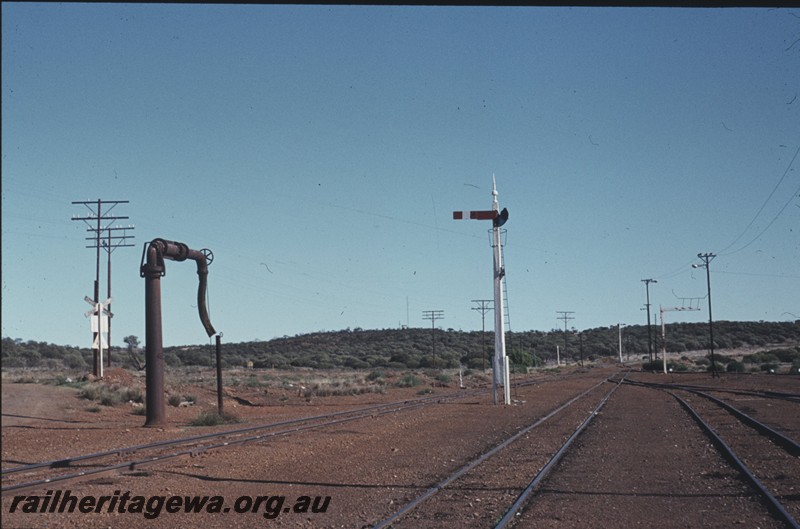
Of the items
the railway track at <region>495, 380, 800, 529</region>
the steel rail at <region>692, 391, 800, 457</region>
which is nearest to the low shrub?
the railway track at <region>495, 380, 800, 529</region>

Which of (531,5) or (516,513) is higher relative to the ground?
(531,5)

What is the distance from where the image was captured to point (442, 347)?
5758 inches

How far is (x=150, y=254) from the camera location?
22.6 meters

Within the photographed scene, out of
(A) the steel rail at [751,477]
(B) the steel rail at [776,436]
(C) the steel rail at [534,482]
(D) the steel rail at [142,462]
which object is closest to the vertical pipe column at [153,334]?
(D) the steel rail at [142,462]

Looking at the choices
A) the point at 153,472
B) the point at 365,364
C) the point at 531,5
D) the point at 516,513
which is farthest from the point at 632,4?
the point at 365,364

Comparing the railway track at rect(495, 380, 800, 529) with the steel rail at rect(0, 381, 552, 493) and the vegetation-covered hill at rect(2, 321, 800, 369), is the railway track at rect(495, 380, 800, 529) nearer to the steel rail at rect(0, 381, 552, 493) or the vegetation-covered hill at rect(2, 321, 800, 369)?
the steel rail at rect(0, 381, 552, 493)

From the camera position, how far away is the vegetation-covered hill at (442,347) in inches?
4021

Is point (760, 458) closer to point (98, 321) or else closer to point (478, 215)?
point (478, 215)

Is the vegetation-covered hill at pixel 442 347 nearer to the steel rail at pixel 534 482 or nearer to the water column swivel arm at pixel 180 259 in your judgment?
the water column swivel arm at pixel 180 259

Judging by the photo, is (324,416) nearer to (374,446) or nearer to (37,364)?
(374,446)

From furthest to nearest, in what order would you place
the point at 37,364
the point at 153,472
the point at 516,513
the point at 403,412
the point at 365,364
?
the point at 365,364
the point at 37,364
the point at 403,412
the point at 153,472
the point at 516,513

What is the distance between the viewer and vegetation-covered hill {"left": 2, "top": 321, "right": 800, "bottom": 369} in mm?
102125

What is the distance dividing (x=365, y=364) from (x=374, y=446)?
81.8m

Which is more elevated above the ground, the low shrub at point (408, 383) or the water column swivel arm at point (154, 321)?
the water column swivel arm at point (154, 321)
